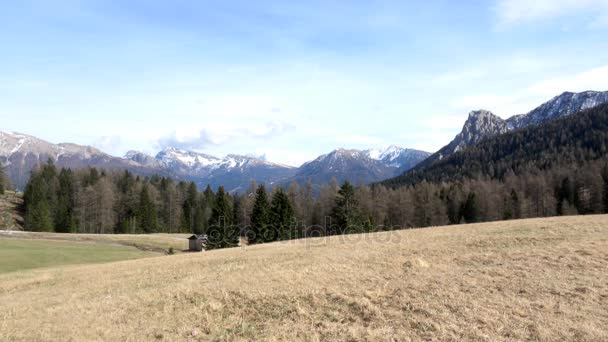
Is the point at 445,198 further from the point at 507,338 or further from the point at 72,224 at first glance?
the point at 507,338

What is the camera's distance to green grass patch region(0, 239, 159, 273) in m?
48.4

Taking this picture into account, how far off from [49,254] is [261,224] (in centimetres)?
3563

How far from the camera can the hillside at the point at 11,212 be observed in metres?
104

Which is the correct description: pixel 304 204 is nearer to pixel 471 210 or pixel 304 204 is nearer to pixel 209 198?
pixel 209 198

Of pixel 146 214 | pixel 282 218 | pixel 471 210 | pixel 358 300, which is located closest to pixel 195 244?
pixel 282 218

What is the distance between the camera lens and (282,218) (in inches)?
3177

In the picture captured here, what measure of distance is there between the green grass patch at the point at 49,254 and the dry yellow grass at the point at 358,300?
25996mm

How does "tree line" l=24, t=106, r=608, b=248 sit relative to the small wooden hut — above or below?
above

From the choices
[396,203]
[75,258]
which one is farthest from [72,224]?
[396,203]

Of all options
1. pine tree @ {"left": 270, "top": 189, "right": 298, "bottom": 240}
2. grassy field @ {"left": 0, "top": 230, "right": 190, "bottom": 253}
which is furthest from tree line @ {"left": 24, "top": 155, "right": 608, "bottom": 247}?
grassy field @ {"left": 0, "top": 230, "right": 190, "bottom": 253}

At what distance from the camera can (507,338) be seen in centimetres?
1156

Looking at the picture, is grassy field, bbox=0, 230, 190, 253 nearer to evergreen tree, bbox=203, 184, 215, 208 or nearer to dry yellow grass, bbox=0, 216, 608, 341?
evergreen tree, bbox=203, 184, 215, 208

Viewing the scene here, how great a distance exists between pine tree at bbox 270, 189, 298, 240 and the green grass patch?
25.1 meters

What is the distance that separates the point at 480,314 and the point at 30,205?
119 metres
